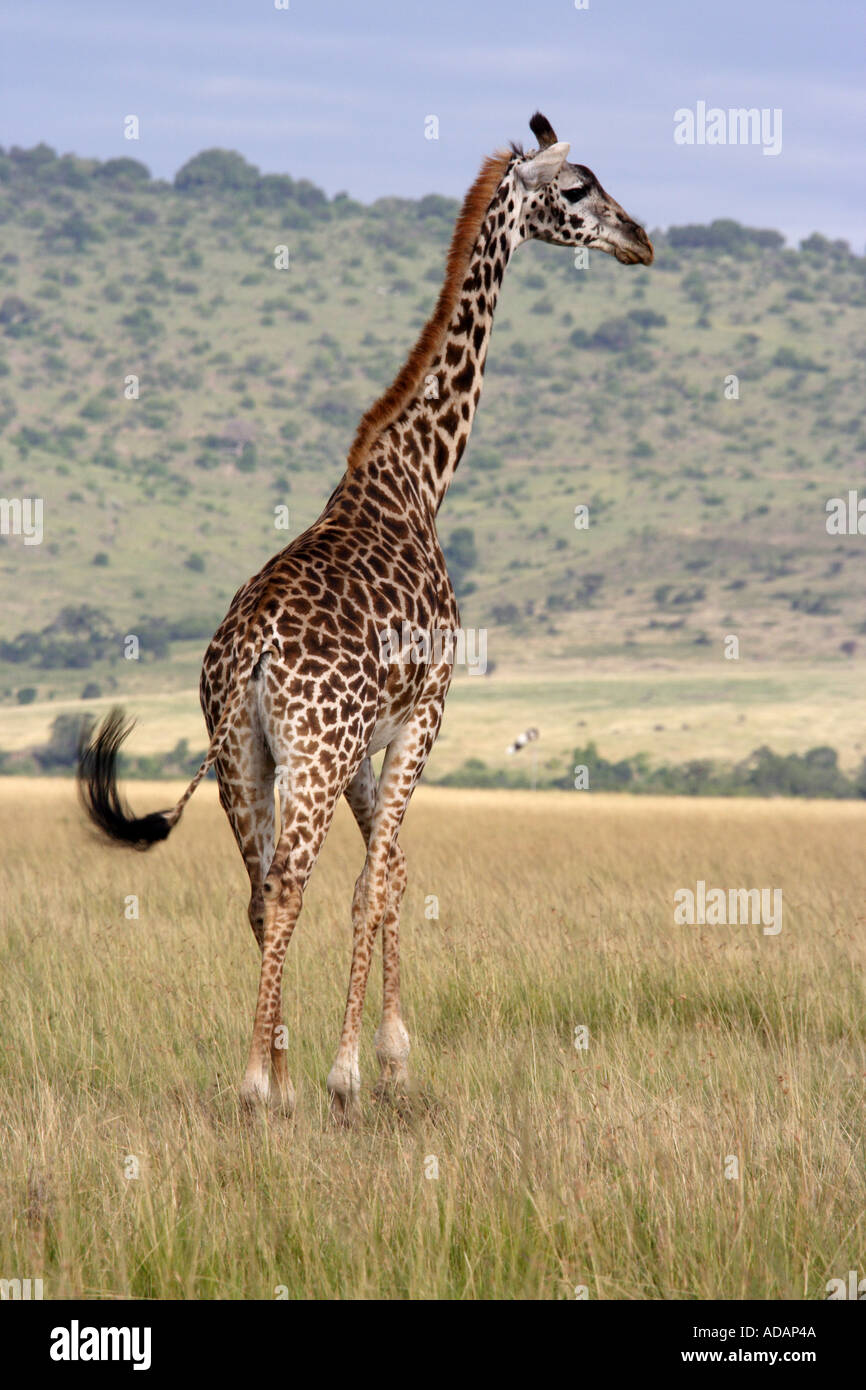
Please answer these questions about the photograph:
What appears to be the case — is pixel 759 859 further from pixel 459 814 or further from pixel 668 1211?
pixel 668 1211

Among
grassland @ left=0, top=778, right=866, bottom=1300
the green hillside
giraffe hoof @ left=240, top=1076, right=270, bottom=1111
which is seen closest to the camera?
grassland @ left=0, top=778, right=866, bottom=1300

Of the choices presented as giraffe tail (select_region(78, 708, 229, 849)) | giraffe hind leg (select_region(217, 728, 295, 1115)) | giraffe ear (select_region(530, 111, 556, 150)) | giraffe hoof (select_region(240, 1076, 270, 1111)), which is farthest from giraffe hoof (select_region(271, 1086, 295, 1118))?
giraffe ear (select_region(530, 111, 556, 150))

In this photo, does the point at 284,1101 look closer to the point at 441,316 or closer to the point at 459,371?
the point at 459,371

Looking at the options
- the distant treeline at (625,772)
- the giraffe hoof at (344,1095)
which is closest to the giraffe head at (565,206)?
the giraffe hoof at (344,1095)

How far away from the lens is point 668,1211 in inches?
187

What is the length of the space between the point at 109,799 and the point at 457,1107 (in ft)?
6.88

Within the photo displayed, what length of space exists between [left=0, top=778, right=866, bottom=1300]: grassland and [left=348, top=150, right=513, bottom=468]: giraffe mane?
7.94ft

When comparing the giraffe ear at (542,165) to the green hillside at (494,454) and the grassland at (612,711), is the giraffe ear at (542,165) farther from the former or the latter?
the green hillside at (494,454)

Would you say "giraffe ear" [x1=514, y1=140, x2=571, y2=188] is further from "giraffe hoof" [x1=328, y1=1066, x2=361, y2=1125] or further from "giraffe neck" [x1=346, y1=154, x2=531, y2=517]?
"giraffe hoof" [x1=328, y1=1066, x2=361, y2=1125]

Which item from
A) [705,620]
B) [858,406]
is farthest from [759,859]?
[858,406]

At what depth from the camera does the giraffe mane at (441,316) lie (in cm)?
749

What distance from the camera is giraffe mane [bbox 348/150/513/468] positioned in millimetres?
7492
